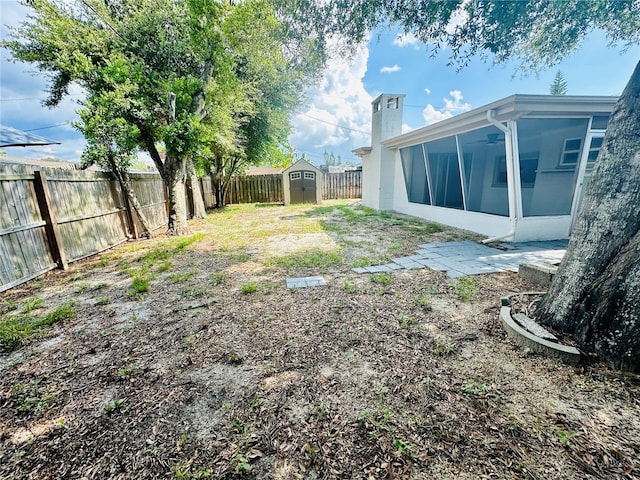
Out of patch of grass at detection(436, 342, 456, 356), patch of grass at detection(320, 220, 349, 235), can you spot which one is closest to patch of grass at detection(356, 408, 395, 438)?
patch of grass at detection(436, 342, 456, 356)

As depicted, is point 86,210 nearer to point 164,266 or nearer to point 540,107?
point 164,266

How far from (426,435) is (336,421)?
0.50 m

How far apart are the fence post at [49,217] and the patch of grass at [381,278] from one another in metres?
5.03

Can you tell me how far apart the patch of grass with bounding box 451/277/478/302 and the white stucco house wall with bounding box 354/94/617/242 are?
237 cm

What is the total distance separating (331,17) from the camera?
4203 mm

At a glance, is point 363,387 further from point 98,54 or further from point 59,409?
point 98,54

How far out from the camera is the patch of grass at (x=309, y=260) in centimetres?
451

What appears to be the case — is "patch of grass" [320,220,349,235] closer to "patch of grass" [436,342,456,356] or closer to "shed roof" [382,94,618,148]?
"shed roof" [382,94,618,148]

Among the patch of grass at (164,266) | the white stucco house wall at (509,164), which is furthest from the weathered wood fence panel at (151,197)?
the white stucco house wall at (509,164)

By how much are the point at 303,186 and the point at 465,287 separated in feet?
39.5

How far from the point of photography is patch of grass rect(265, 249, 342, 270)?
4.51m

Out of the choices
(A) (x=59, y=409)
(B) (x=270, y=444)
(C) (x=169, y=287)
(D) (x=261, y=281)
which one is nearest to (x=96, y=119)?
(C) (x=169, y=287)

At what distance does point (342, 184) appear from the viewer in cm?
1717

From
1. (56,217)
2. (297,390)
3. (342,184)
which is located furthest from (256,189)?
(297,390)
